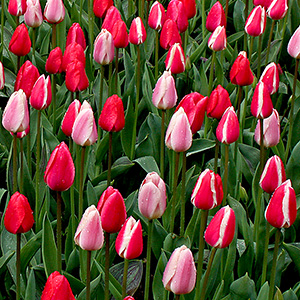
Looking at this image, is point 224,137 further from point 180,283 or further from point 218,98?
point 180,283

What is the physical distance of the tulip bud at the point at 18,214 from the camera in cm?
130

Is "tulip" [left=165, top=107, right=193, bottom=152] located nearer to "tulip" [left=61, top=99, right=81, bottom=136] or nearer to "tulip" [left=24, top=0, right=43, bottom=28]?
"tulip" [left=61, top=99, right=81, bottom=136]

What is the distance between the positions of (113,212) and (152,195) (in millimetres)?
150

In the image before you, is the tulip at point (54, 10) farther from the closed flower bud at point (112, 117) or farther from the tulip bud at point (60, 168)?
the tulip bud at point (60, 168)

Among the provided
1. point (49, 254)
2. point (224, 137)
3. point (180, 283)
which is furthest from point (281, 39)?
point (180, 283)

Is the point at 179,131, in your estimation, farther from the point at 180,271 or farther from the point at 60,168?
the point at 180,271

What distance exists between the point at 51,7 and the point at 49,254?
0.97 m

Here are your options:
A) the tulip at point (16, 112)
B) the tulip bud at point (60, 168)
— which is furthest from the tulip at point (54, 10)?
the tulip bud at point (60, 168)

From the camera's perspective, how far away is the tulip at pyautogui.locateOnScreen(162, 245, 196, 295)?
1120mm

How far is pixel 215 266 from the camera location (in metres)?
1.65

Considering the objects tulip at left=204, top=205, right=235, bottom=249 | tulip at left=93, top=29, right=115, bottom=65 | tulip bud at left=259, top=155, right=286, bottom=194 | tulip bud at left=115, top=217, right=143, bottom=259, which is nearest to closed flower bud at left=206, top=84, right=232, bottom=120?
tulip bud at left=259, top=155, right=286, bottom=194

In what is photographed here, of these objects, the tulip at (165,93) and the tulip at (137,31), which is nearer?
the tulip at (165,93)

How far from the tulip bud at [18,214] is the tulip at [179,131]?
0.42 m

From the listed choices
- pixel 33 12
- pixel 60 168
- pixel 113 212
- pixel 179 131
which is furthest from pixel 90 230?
pixel 33 12
